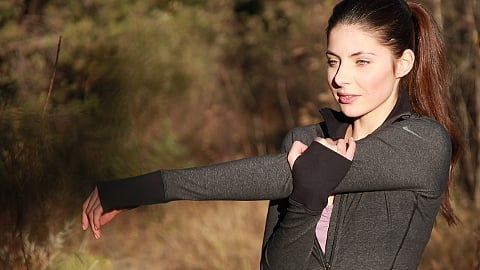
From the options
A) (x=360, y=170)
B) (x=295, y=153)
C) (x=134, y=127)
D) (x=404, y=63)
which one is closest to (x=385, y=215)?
(x=360, y=170)

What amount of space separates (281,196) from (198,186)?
0.63ft

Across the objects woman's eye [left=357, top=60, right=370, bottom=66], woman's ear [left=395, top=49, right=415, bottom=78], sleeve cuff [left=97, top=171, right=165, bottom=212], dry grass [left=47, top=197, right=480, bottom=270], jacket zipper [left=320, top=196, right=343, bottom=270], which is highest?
woman's eye [left=357, top=60, right=370, bottom=66]

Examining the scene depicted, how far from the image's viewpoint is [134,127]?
5.36m

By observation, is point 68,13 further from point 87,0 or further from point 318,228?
point 318,228

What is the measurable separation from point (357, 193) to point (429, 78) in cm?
46

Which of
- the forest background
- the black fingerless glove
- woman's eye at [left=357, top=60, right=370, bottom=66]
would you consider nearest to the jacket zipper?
the black fingerless glove

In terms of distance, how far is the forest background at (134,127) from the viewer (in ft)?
12.7

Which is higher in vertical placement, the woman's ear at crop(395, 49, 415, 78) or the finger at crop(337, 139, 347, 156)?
the woman's ear at crop(395, 49, 415, 78)

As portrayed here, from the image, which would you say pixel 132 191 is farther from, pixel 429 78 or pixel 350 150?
pixel 429 78

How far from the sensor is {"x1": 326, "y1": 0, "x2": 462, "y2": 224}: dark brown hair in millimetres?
2408

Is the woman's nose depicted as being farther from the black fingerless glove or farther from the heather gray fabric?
the black fingerless glove

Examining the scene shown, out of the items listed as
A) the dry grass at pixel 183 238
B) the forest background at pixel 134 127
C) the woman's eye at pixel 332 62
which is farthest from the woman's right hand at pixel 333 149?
the dry grass at pixel 183 238

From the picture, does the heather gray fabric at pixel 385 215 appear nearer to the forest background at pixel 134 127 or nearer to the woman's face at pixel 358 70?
the woman's face at pixel 358 70

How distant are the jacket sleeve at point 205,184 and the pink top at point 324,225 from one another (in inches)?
12.3
